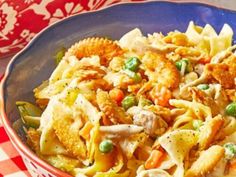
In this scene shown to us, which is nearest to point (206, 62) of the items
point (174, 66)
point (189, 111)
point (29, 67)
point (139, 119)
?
point (174, 66)

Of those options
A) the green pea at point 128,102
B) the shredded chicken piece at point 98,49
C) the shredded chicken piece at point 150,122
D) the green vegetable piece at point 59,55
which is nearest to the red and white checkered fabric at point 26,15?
the green vegetable piece at point 59,55

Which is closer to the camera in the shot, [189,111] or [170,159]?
[170,159]

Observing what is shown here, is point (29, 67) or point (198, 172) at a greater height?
point (29, 67)

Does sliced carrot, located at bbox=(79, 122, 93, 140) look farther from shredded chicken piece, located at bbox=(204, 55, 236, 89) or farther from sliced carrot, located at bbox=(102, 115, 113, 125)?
shredded chicken piece, located at bbox=(204, 55, 236, 89)

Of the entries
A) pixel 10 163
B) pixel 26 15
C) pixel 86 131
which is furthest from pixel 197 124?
pixel 26 15

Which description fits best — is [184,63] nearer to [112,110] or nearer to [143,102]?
[143,102]

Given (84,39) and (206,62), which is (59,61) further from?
(206,62)

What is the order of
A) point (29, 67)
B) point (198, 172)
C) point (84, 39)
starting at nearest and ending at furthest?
point (198, 172), point (29, 67), point (84, 39)

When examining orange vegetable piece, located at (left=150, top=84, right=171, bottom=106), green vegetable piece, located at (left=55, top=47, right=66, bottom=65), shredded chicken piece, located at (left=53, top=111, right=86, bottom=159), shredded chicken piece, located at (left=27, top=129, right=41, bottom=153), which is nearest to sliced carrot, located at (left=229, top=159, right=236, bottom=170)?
orange vegetable piece, located at (left=150, top=84, right=171, bottom=106)
